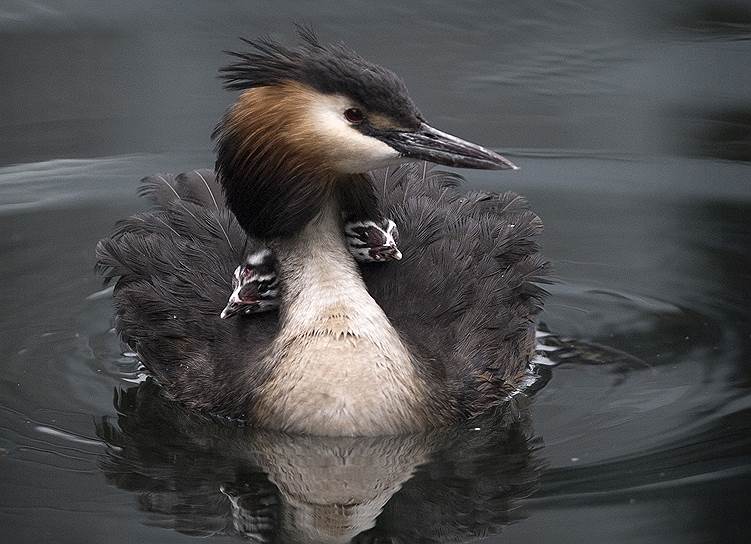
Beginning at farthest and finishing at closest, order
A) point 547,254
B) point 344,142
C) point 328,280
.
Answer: point 547,254 < point 328,280 < point 344,142

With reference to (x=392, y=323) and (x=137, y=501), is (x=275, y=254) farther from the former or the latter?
(x=137, y=501)

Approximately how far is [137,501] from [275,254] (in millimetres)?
1199

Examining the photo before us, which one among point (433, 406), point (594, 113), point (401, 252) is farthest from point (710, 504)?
point (594, 113)

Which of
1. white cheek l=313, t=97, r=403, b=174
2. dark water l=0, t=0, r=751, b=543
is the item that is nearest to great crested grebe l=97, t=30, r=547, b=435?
white cheek l=313, t=97, r=403, b=174

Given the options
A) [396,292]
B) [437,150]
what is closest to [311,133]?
[437,150]

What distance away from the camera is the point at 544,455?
21.3 feet

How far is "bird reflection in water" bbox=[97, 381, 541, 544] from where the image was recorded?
19.7 ft

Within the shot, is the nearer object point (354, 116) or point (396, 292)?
point (354, 116)

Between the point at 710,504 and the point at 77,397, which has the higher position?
the point at 710,504

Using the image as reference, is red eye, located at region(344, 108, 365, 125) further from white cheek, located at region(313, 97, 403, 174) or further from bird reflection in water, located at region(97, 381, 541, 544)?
bird reflection in water, located at region(97, 381, 541, 544)

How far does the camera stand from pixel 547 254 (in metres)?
8.44

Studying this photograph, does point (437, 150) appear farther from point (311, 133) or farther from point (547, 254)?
point (547, 254)

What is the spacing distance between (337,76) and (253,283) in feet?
3.08

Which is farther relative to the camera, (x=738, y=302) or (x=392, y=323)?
(x=738, y=302)
